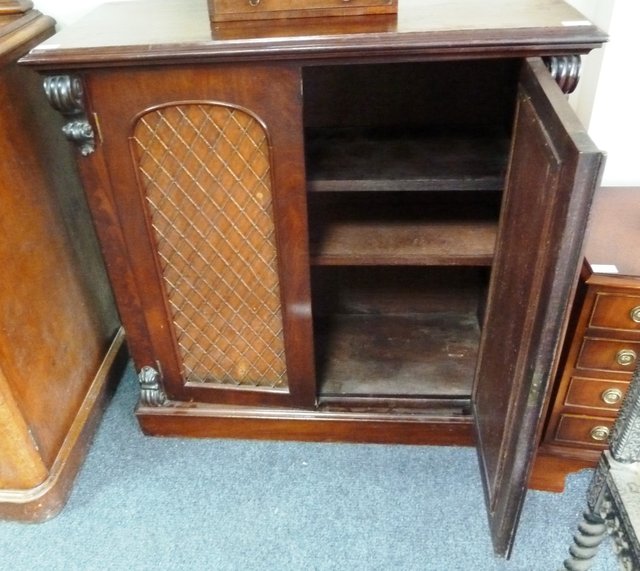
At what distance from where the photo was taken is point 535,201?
85 cm

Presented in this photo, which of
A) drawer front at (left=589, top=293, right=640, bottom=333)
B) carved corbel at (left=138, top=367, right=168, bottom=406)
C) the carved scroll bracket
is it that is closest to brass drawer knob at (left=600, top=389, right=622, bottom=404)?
drawer front at (left=589, top=293, right=640, bottom=333)

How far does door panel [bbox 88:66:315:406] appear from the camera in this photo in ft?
3.31

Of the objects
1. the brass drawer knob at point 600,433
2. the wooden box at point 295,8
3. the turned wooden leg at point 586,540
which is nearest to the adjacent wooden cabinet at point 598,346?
the brass drawer knob at point 600,433

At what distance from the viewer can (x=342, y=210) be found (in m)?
1.42

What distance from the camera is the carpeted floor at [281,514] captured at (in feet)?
4.00

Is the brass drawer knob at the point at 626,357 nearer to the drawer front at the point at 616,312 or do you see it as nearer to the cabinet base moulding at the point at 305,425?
the drawer front at the point at 616,312

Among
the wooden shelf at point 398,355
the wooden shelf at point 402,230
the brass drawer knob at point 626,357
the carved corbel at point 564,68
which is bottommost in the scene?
the wooden shelf at point 398,355

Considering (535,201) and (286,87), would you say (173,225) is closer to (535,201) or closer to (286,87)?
(286,87)

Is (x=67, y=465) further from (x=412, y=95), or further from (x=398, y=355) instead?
(x=412, y=95)

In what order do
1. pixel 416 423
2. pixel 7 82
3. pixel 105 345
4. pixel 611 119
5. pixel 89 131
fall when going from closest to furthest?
pixel 89 131
pixel 7 82
pixel 611 119
pixel 416 423
pixel 105 345

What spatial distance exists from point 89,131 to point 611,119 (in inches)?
40.3

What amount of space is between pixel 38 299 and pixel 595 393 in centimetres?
113

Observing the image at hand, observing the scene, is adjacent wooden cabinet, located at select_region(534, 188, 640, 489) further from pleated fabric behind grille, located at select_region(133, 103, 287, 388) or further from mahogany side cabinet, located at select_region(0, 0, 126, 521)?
mahogany side cabinet, located at select_region(0, 0, 126, 521)

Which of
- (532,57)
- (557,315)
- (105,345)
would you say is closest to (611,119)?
(532,57)
